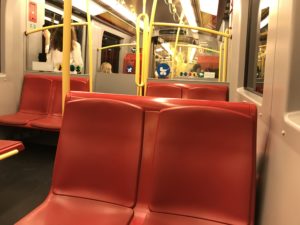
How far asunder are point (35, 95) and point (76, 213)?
11.0 feet

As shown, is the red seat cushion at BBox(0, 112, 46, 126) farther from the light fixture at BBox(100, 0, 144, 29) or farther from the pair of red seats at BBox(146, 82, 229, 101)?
the light fixture at BBox(100, 0, 144, 29)

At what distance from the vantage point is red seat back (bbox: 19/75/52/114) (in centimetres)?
439

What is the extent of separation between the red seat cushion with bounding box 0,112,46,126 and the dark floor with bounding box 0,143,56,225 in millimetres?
431

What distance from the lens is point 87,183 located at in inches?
61.7

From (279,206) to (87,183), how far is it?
2.91 feet

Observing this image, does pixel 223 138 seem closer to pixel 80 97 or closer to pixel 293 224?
pixel 293 224

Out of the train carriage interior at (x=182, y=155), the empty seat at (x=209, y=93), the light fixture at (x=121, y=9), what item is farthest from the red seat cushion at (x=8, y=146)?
the light fixture at (x=121, y=9)

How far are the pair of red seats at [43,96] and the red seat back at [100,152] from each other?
102 inches

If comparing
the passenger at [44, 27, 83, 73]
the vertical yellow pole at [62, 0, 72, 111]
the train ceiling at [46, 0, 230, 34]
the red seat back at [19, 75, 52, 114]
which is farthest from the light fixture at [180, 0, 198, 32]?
the vertical yellow pole at [62, 0, 72, 111]

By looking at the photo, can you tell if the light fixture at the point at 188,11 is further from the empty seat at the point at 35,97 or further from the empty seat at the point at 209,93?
the empty seat at the point at 35,97

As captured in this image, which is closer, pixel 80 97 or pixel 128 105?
pixel 128 105

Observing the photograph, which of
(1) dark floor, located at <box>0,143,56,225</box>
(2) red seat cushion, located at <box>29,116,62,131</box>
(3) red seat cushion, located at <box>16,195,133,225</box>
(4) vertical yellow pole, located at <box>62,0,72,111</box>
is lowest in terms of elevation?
(1) dark floor, located at <box>0,143,56,225</box>

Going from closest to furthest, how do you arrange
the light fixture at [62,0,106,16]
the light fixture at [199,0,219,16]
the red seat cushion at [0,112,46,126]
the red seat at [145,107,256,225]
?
1. the red seat at [145,107,256,225]
2. the red seat cushion at [0,112,46,126]
3. the light fixture at [62,0,106,16]
4. the light fixture at [199,0,219,16]

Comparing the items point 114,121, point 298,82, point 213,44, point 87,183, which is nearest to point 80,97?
point 114,121
